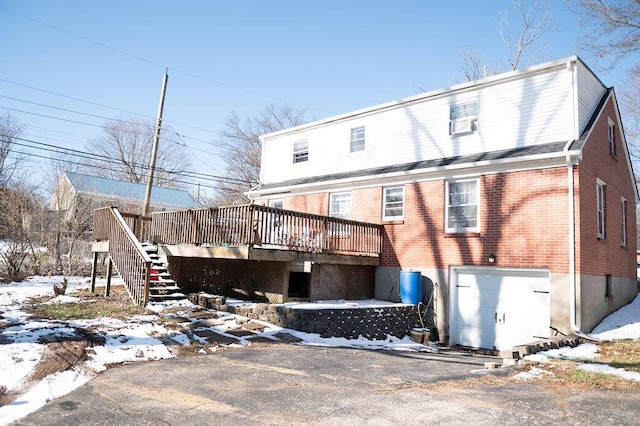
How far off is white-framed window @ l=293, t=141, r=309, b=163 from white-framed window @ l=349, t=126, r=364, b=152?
2.26m

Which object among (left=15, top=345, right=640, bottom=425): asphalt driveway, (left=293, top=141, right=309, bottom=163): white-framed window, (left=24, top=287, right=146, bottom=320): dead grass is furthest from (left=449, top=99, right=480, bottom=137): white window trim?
(left=24, top=287, right=146, bottom=320): dead grass

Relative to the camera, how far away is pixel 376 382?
6.47 m

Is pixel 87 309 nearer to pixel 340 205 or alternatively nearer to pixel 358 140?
pixel 340 205

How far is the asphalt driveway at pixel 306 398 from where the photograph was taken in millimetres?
4695

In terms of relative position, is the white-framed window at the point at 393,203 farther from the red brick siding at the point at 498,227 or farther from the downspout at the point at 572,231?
the downspout at the point at 572,231

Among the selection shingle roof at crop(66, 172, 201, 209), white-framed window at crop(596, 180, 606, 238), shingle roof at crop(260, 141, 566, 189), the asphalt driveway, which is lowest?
the asphalt driveway

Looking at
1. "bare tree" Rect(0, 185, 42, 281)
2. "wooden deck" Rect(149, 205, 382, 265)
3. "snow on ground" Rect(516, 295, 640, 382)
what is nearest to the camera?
"snow on ground" Rect(516, 295, 640, 382)

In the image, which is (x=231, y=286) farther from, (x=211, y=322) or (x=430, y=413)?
(x=430, y=413)

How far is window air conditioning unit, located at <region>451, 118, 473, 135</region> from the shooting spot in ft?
44.7

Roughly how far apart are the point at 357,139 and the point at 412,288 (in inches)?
241

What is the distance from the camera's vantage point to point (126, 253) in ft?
40.2

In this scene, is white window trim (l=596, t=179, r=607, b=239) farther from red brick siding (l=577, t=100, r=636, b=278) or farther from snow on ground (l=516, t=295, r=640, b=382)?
snow on ground (l=516, t=295, r=640, b=382)

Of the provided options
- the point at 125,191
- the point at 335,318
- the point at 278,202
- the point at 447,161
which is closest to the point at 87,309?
the point at 335,318

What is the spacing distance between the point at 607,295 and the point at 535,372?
7545 mm
